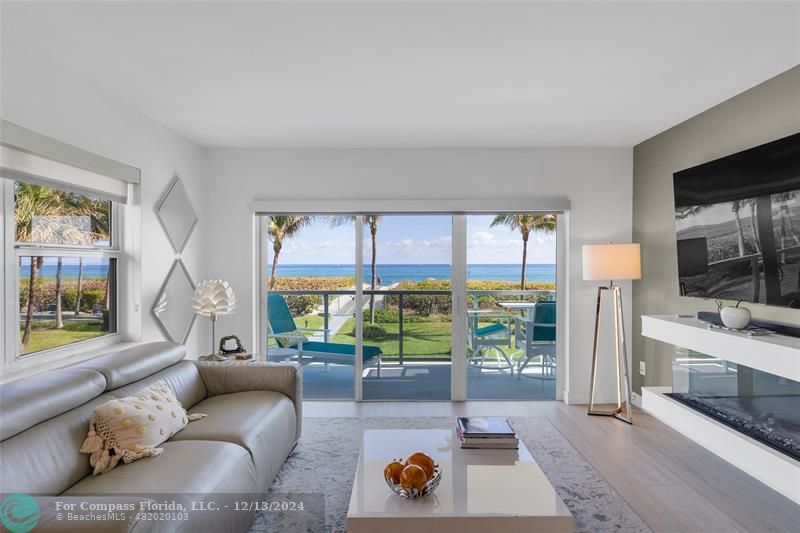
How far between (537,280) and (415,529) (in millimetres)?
3183

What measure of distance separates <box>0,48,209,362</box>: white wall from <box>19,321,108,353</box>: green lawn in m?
0.33

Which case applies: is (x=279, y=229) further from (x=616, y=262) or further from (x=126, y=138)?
(x=616, y=262)

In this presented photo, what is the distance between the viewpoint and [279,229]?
4.53 meters

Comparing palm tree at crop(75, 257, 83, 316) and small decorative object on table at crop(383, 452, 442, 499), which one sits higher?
palm tree at crop(75, 257, 83, 316)

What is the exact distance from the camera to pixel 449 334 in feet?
14.7

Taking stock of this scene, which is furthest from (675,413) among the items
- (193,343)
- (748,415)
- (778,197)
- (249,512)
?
(193,343)

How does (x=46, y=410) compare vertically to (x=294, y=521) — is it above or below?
above

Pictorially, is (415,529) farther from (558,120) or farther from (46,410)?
(558,120)

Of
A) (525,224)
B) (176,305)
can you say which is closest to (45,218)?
(176,305)

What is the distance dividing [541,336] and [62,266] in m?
3.99

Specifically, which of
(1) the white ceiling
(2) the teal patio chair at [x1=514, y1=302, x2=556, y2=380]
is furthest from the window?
(2) the teal patio chair at [x1=514, y1=302, x2=556, y2=380]

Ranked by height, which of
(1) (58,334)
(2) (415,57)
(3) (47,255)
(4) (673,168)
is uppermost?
(2) (415,57)

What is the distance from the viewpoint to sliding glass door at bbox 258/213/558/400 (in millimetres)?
4469

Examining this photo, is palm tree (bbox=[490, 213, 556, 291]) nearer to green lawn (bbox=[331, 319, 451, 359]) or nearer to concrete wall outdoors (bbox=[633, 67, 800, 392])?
concrete wall outdoors (bbox=[633, 67, 800, 392])
